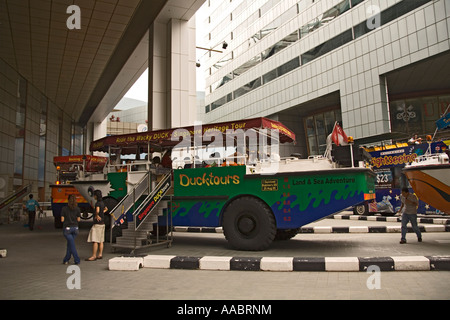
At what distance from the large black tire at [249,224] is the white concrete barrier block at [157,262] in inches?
70.1

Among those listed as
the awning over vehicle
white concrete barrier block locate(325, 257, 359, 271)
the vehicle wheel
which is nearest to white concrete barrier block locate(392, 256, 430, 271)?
white concrete barrier block locate(325, 257, 359, 271)

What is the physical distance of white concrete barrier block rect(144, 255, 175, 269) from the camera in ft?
20.3

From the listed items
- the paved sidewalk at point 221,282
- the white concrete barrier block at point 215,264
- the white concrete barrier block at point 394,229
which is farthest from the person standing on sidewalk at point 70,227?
the white concrete barrier block at point 394,229

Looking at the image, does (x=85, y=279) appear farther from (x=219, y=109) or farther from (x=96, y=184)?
(x=219, y=109)

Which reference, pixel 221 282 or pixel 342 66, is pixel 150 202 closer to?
pixel 221 282

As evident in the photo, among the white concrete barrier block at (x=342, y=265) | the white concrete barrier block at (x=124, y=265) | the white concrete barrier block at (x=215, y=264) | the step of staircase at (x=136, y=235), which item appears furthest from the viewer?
the step of staircase at (x=136, y=235)

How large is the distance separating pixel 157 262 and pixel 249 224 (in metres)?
2.20

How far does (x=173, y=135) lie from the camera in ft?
29.6

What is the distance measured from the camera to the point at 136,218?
776 cm

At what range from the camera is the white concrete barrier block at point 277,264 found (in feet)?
18.7

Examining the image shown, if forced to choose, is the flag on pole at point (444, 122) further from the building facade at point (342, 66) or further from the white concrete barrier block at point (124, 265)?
the building facade at point (342, 66)

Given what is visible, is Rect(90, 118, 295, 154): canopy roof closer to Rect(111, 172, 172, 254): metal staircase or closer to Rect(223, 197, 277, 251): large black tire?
Rect(111, 172, 172, 254): metal staircase

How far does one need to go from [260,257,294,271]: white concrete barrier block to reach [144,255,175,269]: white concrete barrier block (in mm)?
1737
